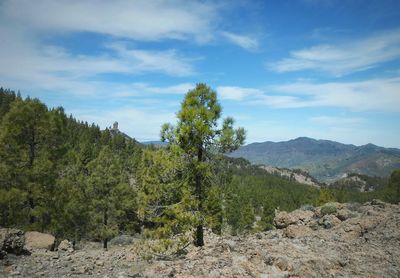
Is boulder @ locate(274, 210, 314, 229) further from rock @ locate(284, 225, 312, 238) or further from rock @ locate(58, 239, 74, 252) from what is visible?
rock @ locate(58, 239, 74, 252)

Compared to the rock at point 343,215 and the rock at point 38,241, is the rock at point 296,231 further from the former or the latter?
the rock at point 38,241

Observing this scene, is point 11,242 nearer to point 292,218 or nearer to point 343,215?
point 343,215

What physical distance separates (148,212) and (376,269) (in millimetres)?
12932

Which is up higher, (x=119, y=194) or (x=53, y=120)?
(x=53, y=120)

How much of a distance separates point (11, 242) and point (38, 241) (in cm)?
413

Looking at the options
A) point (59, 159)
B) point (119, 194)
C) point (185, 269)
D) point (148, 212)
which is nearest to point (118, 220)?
point (119, 194)

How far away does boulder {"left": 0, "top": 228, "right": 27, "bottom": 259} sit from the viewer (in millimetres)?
17836

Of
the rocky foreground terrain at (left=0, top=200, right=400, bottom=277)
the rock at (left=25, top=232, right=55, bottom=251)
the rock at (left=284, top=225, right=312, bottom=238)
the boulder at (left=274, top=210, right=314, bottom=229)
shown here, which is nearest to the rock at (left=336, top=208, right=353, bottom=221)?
the boulder at (left=274, top=210, right=314, bottom=229)

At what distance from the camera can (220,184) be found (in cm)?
2038

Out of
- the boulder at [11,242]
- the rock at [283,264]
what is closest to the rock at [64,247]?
the boulder at [11,242]

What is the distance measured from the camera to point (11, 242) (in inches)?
719

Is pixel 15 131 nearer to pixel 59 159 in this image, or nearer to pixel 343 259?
pixel 59 159

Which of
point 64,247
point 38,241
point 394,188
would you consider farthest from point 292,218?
point 394,188

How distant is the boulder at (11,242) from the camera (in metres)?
17.8
